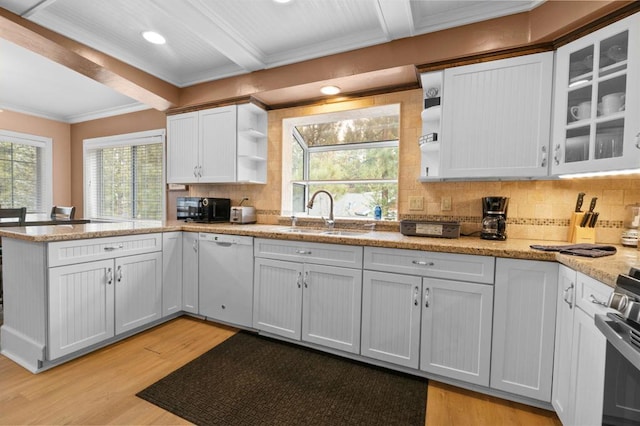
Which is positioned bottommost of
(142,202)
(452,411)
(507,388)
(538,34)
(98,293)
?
(452,411)

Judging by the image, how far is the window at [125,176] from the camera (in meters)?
4.17

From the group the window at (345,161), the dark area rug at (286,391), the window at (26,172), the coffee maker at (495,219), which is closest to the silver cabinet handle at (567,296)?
the coffee maker at (495,219)

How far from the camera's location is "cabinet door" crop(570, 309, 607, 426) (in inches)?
44.2

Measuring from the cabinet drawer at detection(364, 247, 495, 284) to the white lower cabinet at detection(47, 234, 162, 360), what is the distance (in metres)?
1.84

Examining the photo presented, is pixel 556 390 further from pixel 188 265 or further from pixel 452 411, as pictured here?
pixel 188 265

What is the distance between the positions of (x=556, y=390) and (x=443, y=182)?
1.50 m

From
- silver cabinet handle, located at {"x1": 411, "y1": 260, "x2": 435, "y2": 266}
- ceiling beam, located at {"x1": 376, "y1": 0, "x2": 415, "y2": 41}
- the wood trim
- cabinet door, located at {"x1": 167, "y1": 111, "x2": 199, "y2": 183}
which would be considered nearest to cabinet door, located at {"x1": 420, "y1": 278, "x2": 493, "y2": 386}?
silver cabinet handle, located at {"x1": 411, "y1": 260, "x2": 435, "y2": 266}

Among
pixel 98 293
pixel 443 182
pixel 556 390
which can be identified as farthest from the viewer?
pixel 443 182

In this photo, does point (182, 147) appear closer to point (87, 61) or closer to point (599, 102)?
point (87, 61)

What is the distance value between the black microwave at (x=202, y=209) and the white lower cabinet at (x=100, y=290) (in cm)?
60

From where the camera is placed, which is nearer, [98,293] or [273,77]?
[98,293]

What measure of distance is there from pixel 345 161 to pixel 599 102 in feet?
6.38

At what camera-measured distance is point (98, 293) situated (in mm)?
2160

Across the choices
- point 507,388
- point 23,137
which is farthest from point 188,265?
point 23,137
